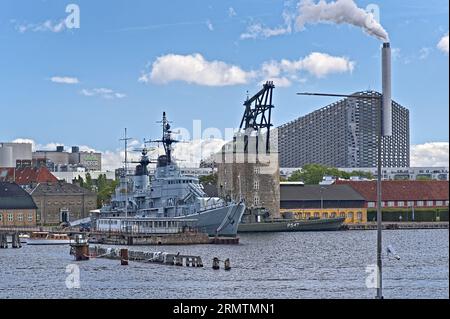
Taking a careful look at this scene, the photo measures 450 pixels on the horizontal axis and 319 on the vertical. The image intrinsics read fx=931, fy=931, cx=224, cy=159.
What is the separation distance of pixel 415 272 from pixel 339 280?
3.76 metres

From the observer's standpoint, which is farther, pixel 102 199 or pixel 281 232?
pixel 102 199

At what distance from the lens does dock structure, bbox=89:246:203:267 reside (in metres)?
33.1

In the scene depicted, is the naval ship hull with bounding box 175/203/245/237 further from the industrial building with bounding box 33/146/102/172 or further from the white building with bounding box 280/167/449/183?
the industrial building with bounding box 33/146/102/172

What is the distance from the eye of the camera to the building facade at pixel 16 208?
2945 inches

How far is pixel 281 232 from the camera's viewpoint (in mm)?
71312

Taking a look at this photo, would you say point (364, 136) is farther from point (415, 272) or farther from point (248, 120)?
point (415, 272)

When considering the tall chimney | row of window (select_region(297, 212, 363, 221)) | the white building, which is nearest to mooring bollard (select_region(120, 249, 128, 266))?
the tall chimney

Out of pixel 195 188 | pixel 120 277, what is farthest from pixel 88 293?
pixel 195 188

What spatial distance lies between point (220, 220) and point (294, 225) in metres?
15.0

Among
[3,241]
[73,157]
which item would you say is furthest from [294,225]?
[73,157]

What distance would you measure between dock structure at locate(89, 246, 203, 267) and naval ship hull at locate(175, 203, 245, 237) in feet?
60.3

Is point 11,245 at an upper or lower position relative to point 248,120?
lower

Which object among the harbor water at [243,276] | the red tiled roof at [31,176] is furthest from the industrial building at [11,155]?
the harbor water at [243,276]
